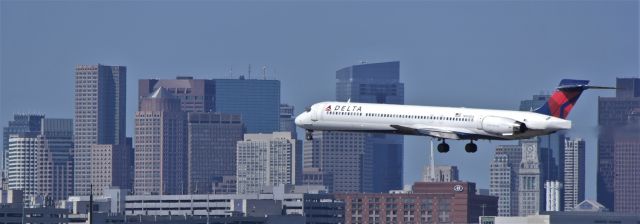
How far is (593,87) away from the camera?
199000 mm

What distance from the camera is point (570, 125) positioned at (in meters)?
200

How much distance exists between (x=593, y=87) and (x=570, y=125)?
3.25 meters
